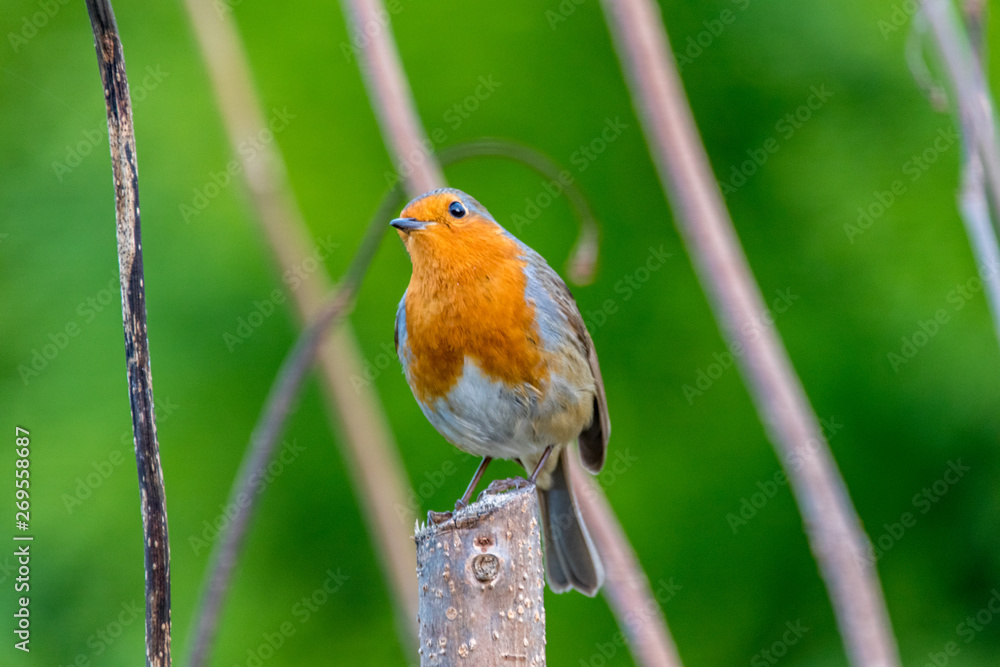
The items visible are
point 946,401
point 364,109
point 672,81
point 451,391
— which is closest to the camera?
point 672,81

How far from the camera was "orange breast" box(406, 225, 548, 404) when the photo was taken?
2975 mm

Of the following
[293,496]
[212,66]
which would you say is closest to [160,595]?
[212,66]

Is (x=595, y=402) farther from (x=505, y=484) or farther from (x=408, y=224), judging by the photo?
(x=408, y=224)

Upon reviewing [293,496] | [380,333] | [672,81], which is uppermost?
[672,81]

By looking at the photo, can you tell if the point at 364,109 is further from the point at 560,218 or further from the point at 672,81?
the point at 672,81

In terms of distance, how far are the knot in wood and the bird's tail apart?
1582 mm

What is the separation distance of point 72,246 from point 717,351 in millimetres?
3100

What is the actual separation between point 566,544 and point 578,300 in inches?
66.7

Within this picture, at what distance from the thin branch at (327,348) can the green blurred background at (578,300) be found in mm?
1662

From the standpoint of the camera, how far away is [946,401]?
15.8 ft

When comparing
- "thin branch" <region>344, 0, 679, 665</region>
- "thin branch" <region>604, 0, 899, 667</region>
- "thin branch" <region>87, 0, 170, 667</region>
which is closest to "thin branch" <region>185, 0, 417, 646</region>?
"thin branch" <region>344, 0, 679, 665</region>

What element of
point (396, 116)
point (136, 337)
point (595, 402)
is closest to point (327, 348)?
point (396, 116)

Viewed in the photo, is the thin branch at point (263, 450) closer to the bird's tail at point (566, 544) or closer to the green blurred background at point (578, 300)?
the bird's tail at point (566, 544)

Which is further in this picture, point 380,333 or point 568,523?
point 380,333
